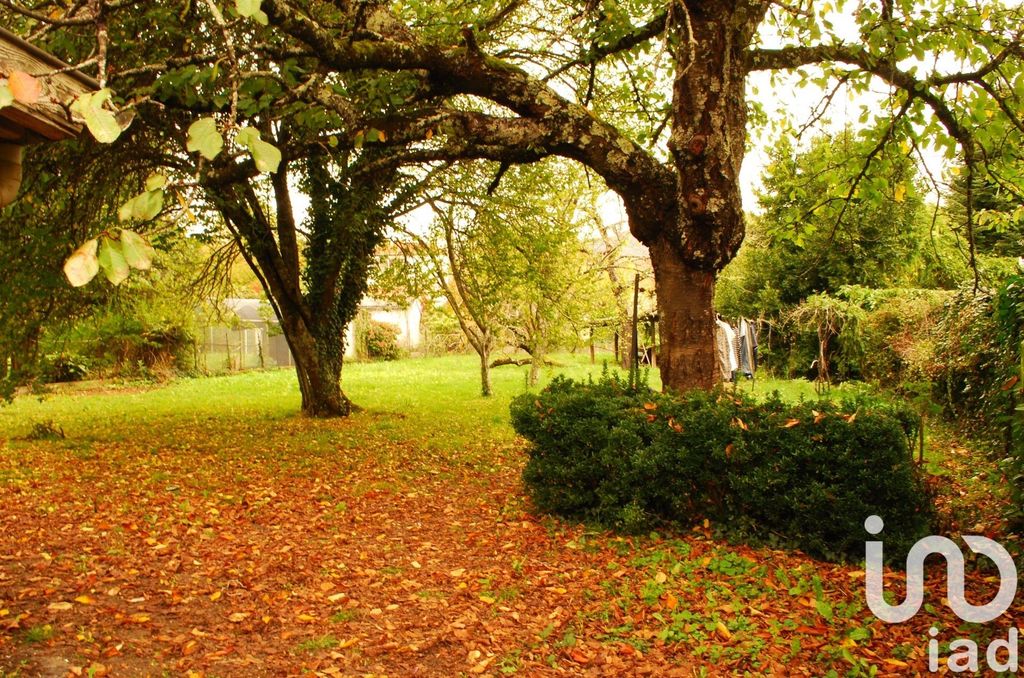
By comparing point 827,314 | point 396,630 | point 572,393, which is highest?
point 827,314

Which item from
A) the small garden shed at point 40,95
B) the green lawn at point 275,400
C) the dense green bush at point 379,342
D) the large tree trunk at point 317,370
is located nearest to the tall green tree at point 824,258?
the green lawn at point 275,400

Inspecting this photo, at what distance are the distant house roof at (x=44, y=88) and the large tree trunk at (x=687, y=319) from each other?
16.9ft

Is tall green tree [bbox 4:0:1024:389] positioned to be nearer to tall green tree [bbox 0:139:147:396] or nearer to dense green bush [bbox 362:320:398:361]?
tall green tree [bbox 0:139:147:396]

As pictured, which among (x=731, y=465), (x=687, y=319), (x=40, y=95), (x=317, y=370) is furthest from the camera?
(x=317, y=370)

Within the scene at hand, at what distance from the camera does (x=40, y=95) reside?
2102mm

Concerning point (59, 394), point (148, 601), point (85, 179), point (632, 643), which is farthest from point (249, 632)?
point (59, 394)

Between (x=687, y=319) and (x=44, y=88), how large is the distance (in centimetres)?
547

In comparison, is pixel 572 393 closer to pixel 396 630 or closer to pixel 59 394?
pixel 396 630

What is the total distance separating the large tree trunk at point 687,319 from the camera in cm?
662

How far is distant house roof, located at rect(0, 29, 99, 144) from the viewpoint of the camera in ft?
7.10

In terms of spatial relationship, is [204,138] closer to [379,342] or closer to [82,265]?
[82,265]

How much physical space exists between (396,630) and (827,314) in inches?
522

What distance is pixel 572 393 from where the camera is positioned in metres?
6.50

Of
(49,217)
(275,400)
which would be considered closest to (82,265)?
(49,217)
